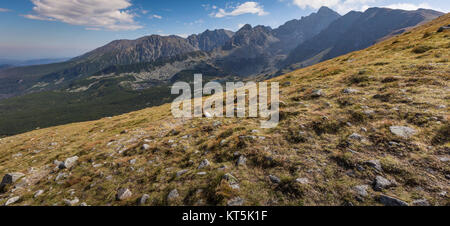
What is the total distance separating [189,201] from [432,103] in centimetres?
1260

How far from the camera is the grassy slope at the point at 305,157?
5.76 m

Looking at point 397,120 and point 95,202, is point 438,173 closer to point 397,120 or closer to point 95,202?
point 397,120

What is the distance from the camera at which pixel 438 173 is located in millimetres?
5352

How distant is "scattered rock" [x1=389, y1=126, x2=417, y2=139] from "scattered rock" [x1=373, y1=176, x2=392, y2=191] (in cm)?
299

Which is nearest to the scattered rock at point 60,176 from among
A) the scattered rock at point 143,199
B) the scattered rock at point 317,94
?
the scattered rock at point 143,199

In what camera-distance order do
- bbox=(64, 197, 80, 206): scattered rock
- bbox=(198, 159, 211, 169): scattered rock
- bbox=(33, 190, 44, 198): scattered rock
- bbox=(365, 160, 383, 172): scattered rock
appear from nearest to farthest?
bbox=(365, 160, 383, 172): scattered rock
bbox=(64, 197, 80, 206): scattered rock
bbox=(198, 159, 211, 169): scattered rock
bbox=(33, 190, 44, 198): scattered rock

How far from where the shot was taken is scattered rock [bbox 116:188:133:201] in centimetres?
760

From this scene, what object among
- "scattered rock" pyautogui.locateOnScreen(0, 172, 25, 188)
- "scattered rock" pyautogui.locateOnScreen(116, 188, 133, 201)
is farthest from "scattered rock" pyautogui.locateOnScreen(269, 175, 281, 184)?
"scattered rock" pyautogui.locateOnScreen(0, 172, 25, 188)

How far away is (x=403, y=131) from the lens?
293 inches

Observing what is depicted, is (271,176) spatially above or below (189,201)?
above

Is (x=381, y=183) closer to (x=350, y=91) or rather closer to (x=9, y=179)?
(x=350, y=91)

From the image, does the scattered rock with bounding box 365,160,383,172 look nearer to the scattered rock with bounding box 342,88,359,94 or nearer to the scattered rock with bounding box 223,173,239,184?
the scattered rock with bounding box 223,173,239,184

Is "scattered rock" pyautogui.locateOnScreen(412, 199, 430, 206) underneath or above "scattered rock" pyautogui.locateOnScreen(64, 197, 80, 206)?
above
